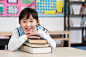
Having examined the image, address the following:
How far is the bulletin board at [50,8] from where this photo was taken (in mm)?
4006

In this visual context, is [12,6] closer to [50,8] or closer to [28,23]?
[50,8]

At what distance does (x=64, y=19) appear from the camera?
4121mm

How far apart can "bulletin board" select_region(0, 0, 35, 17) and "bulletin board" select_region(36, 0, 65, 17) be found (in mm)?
245

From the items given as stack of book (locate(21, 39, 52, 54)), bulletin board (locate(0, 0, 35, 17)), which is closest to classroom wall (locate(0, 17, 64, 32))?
bulletin board (locate(0, 0, 35, 17))

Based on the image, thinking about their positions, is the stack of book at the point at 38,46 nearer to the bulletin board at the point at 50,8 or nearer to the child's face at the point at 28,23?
the child's face at the point at 28,23

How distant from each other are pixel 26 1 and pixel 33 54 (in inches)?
128

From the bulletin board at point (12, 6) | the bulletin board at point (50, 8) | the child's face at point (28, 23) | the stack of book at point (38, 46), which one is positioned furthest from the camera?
the bulletin board at point (50, 8)

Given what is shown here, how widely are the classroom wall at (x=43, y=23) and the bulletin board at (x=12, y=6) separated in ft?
0.49

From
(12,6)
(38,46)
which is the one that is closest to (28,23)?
(38,46)

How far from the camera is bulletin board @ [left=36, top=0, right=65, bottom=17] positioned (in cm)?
401

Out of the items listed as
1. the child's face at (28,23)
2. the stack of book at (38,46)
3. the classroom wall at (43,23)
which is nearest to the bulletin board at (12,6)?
the classroom wall at (43,23)

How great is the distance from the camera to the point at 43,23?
13.5 feet

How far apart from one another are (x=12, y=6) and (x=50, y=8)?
3.71ft

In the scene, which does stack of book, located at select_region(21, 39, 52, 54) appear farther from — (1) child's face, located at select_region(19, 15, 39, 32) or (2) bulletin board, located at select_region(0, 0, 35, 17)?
(2) bulletin board, located at select_region(0, 0, 35, 17)
